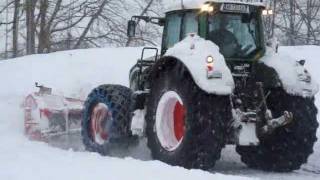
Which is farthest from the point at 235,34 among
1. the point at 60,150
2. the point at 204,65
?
the point at 60,150

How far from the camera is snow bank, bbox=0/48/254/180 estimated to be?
7.16m

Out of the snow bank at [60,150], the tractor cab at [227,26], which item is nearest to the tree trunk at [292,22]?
the snow bank at [60,150]

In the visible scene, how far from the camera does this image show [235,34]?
30.0ft

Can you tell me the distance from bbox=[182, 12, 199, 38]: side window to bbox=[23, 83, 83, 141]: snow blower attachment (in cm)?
274

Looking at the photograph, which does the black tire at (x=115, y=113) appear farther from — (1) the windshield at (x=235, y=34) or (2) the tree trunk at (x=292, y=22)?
(2) the tree trunk at (x=292, y=22)

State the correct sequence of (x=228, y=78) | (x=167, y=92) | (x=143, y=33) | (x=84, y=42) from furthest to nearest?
(x=84, y=42)
(x=143, y=33)
(x=167, y=92)
(x=228, y=78)

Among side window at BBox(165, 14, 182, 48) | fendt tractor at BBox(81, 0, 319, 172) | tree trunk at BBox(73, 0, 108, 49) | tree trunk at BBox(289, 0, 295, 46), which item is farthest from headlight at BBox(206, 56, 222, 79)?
tree trunk at BBox(289, 0, 295, 46)

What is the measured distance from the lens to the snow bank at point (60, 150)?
23.5 ft

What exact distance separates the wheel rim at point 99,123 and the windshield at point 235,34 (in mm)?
2055

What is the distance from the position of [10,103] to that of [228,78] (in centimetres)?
567

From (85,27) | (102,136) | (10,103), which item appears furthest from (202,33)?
(85,27)

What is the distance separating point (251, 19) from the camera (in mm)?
9312

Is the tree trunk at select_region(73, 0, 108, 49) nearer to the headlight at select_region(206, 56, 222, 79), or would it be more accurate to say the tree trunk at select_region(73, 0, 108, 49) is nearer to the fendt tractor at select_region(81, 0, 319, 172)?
the fendt tractor at select_region(81, 0, 319, 172)

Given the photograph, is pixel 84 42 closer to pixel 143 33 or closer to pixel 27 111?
pixel 143 33
